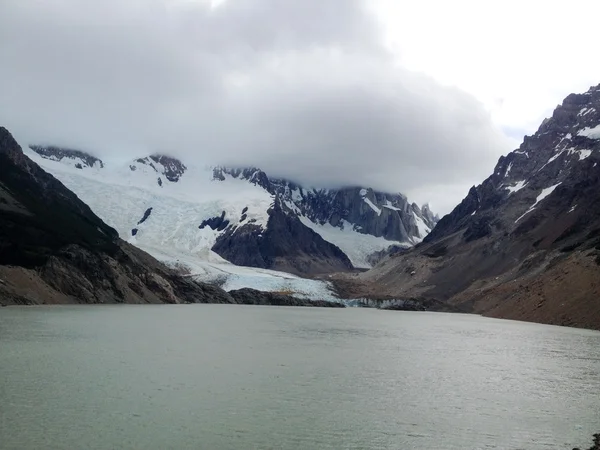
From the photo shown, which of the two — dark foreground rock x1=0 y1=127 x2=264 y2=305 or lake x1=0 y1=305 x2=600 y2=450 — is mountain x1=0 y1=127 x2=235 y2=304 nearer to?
dark foreground rock x1=0 y1=127 x2=264 y2=305

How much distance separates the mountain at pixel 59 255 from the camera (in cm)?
11700

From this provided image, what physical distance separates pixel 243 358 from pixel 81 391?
18.3 metres

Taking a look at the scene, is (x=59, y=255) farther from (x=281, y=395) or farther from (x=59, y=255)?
(x=281, y=395)

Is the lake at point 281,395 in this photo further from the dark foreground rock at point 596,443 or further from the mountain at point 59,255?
the mountain at point 59,255

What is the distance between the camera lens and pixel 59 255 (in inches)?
5069

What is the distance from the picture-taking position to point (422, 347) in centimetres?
6525

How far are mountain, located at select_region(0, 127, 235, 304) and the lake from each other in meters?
59.9

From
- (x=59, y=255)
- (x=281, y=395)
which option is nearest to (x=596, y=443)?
(x=281, y=395)

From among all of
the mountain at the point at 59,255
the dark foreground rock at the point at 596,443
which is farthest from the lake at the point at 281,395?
the mountain at the point at 59,255

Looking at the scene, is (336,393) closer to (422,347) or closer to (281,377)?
(281,377)

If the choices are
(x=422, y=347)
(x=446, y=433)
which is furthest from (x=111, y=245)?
(x=446, y=433)

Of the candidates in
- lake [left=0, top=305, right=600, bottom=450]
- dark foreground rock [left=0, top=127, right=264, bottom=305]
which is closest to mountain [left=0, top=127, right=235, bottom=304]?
dark foreground rock [left=0, top=127, right=264, bottom=305]

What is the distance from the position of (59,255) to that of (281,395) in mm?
106625

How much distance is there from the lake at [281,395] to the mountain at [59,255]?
197 feet
